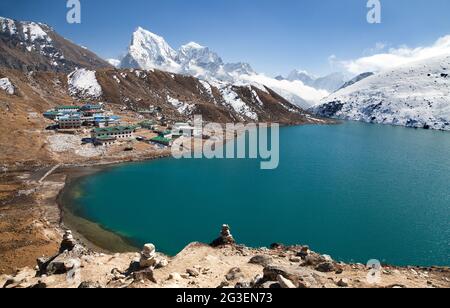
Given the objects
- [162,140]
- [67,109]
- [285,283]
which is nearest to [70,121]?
[67,109]

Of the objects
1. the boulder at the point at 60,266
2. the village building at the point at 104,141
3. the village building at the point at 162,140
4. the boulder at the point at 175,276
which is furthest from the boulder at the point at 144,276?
the village building at the point at 162,140

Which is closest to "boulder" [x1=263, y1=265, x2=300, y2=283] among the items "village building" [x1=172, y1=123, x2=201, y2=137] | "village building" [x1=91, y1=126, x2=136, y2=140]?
"village building" [x1=91, y1=126, x2=136, y2=140]

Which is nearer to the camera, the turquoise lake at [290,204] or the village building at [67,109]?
the turquoise lake at [290,204]

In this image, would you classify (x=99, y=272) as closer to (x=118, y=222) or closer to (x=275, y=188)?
(x=118, y=222)

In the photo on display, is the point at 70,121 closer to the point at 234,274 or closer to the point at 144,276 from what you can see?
the point at 144,276

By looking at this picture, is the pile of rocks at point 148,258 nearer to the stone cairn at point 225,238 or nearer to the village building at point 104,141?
the stone cairn at point 225,238
